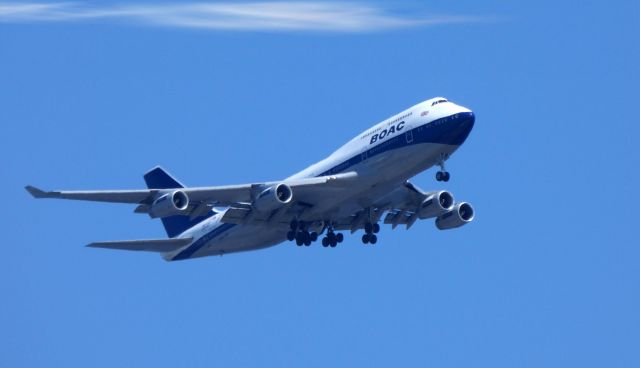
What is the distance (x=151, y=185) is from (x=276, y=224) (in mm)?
13983

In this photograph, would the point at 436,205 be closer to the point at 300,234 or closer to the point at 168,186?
the point at 300,234

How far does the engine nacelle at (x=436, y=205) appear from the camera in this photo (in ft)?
261

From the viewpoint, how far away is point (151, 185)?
89.2 meters

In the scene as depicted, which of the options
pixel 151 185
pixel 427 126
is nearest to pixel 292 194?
pixel 427 126

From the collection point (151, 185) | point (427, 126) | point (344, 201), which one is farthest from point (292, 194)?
point (151, 185)

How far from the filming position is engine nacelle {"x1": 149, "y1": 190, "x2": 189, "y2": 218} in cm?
7212

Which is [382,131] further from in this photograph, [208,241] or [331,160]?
[208,241]

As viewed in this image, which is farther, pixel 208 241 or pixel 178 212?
pixel 208 241

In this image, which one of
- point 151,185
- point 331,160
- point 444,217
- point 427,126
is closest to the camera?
point 427,126

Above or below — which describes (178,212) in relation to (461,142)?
below

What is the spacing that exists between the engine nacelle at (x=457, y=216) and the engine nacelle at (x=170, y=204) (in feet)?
53.3

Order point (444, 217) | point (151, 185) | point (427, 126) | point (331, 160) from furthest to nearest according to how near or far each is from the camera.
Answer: point (151, 185) → point (444, 217) → point (331, 160) → point (427, 126)

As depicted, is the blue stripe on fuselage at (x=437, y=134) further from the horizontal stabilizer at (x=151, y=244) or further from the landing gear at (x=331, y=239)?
the horizontal stabilizer at (x=151, y=244)

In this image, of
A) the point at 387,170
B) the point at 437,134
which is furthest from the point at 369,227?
the point at 437,134
